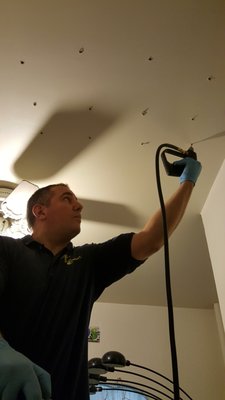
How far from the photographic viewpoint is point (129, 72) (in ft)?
4.19

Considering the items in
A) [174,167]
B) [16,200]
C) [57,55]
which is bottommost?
→ [174,167]

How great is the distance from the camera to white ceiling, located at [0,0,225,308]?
113 centimetres

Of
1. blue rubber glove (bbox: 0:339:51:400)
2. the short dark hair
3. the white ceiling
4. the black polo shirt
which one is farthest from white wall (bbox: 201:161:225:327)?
blue rubber glove (bbox: 0:339:51:400)

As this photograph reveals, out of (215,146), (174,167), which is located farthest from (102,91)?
(215,146)

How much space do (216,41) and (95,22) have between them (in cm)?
43

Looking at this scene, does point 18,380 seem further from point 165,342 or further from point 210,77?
point 165,342

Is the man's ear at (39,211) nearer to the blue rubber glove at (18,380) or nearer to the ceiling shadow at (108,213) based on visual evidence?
the ceiling shadow at (108,213)

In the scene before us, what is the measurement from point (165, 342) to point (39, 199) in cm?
193

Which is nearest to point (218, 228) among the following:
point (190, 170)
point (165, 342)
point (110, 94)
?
point (190, 170)

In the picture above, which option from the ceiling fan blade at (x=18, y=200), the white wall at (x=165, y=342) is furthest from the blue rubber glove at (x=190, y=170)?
the white wall at (x=165, y=342)

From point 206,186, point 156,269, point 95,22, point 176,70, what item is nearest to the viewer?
point 95,22

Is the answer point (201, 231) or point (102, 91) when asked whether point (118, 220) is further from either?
point (102, 91)

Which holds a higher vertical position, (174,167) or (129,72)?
(129,72)

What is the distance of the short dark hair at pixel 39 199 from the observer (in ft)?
4.42
